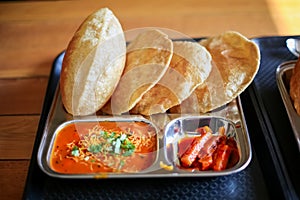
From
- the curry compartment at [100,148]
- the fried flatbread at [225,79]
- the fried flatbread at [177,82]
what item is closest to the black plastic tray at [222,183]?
the curry compartment at [100,148]

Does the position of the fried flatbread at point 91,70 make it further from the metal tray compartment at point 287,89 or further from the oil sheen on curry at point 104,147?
the metal tray compartment at point 287,89

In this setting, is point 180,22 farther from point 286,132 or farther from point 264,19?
point 286,132

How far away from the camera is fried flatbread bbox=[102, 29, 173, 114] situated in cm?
144

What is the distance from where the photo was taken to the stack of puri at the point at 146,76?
1.44 metres

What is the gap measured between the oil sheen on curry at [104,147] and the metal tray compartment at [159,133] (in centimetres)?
2

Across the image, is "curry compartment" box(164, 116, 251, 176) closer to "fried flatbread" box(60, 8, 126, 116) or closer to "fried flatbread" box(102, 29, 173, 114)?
"fried flatbread" box(102, 29, 173, 114)

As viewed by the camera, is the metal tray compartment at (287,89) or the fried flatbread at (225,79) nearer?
the metal tray compartment at (287,89)

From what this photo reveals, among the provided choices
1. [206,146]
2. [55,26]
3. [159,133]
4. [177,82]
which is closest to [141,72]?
[177,82]

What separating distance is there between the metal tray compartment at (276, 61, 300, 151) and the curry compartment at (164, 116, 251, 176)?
0.17 meters

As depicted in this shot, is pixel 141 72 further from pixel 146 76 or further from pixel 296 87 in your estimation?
pixel 296 87

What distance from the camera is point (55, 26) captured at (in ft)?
7.41

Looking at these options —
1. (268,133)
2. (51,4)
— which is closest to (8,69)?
(51,4)

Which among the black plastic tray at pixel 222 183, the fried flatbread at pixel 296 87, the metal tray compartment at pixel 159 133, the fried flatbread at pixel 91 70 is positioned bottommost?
the black plastic tray at pixel 222 183

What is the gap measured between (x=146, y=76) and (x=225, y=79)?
0.30 m
